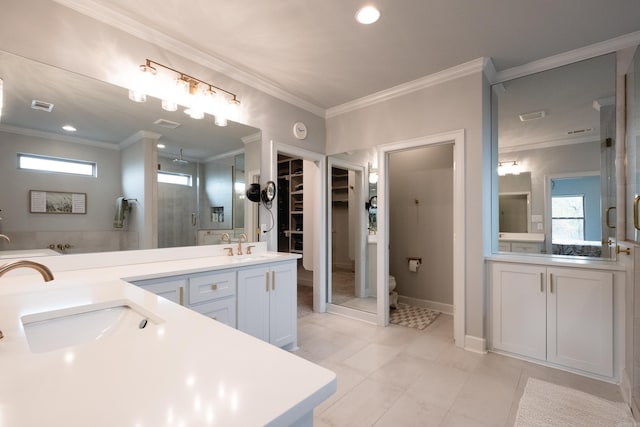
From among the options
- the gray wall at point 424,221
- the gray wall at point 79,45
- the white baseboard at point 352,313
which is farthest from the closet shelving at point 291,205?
the gray wall at point 79,45

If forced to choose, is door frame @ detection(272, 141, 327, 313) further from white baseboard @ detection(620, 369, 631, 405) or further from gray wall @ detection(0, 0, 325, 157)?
white baseboard @ detection(620, 369, 631, 405)

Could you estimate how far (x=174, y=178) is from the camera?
250 centimetres

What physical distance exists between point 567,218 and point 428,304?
1941 mm

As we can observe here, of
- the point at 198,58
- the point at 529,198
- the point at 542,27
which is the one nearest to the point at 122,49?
the point at 198,58

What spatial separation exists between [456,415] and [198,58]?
10.7 ft

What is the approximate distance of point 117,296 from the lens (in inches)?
49.4

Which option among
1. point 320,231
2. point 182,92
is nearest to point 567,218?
point 320,231

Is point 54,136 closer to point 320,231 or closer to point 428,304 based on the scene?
point 320,231

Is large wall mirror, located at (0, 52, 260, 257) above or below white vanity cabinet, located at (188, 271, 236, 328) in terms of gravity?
above

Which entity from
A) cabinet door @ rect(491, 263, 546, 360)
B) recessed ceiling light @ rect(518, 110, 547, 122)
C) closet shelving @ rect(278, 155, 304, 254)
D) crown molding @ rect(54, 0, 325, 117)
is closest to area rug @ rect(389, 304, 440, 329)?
cabinet door @ rect(491, 263, 546, 360)

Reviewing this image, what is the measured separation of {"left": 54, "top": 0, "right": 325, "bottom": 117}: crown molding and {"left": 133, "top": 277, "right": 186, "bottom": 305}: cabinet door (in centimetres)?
179

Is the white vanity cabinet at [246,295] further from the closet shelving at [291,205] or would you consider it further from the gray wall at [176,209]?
the closet shelving at [291,205]

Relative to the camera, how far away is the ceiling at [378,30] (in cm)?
202

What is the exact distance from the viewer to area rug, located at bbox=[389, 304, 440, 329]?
345 centimetres
